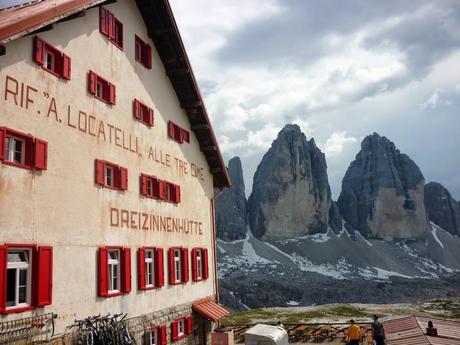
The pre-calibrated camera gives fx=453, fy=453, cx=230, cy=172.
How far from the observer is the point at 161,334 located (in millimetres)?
17188

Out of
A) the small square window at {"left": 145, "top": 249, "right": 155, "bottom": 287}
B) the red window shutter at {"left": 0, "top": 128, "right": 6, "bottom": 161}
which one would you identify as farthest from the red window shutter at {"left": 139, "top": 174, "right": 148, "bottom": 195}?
the red window shutter at {"left": 0, "top": 128, "right": 6, "bottom": 161}

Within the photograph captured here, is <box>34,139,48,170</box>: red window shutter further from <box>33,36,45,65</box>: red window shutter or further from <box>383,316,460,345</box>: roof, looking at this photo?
<box>383,316,460,345</box>: roof

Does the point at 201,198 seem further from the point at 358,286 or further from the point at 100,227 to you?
the point at 358,286

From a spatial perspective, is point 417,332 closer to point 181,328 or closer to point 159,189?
point 181,328

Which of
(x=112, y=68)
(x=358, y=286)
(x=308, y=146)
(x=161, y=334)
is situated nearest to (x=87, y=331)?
(x=161, y=334)

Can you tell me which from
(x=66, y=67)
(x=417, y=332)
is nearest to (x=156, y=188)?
(x=66, y=67)

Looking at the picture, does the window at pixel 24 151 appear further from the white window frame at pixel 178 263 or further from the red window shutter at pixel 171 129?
the white window frame at pixel 178 263

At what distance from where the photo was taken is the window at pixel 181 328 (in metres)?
18.3

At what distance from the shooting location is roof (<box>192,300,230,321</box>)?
804 inches

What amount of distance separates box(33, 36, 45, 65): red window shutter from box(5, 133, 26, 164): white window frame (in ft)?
7.62

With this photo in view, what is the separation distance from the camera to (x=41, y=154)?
39.0 ft

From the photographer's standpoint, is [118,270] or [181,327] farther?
[181,327]

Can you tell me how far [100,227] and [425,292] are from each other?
116 m

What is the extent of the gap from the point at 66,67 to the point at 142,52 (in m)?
5.91
